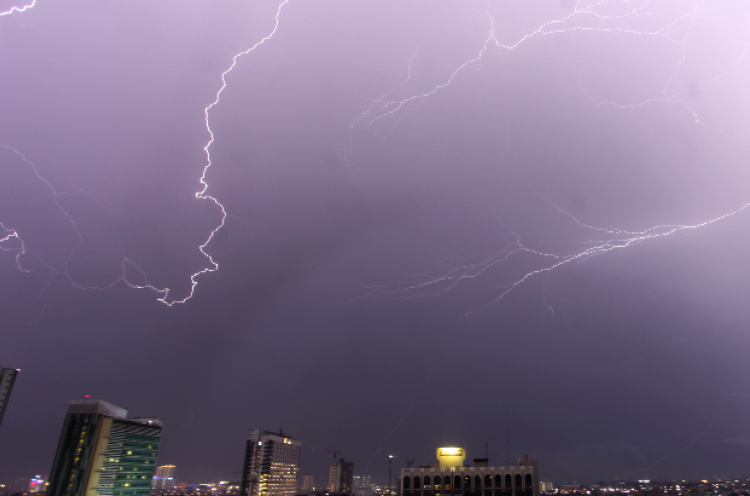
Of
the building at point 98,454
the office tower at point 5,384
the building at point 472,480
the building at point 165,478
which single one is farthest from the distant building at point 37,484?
the building at point 472,480

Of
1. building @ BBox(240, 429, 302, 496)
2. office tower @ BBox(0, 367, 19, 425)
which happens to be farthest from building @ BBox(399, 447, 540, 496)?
building @ BBox(240, 429, 302, 496)

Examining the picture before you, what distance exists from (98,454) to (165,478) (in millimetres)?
126948

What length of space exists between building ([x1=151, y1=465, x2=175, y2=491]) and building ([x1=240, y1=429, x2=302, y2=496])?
2940 inches

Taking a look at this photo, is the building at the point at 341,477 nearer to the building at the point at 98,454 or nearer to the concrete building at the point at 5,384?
the building at the point at 98,454

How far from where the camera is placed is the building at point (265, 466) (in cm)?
9811

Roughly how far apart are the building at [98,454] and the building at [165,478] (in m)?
118

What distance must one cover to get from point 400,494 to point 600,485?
138554mm

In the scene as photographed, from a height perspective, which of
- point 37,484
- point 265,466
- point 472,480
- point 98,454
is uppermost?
point 98,454

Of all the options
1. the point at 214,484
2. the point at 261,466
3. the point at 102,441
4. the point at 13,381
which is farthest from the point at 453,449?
the point at 214,484

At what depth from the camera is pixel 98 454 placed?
49.6m

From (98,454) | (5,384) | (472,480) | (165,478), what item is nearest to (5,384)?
(5,384)

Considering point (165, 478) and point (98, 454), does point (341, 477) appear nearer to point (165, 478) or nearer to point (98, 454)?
point (165, 478)

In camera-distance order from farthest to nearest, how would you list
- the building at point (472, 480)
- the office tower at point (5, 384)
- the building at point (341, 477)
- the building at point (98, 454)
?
the building at point (341, 477) < the building at point (472, 480) < the building at point (98, 454) < the office tower at point (5, 384)

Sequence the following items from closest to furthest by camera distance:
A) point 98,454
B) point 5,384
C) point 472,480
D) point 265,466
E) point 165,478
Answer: point 5,384, point 472,480, point 98,454, point 265,466, point 165,478
